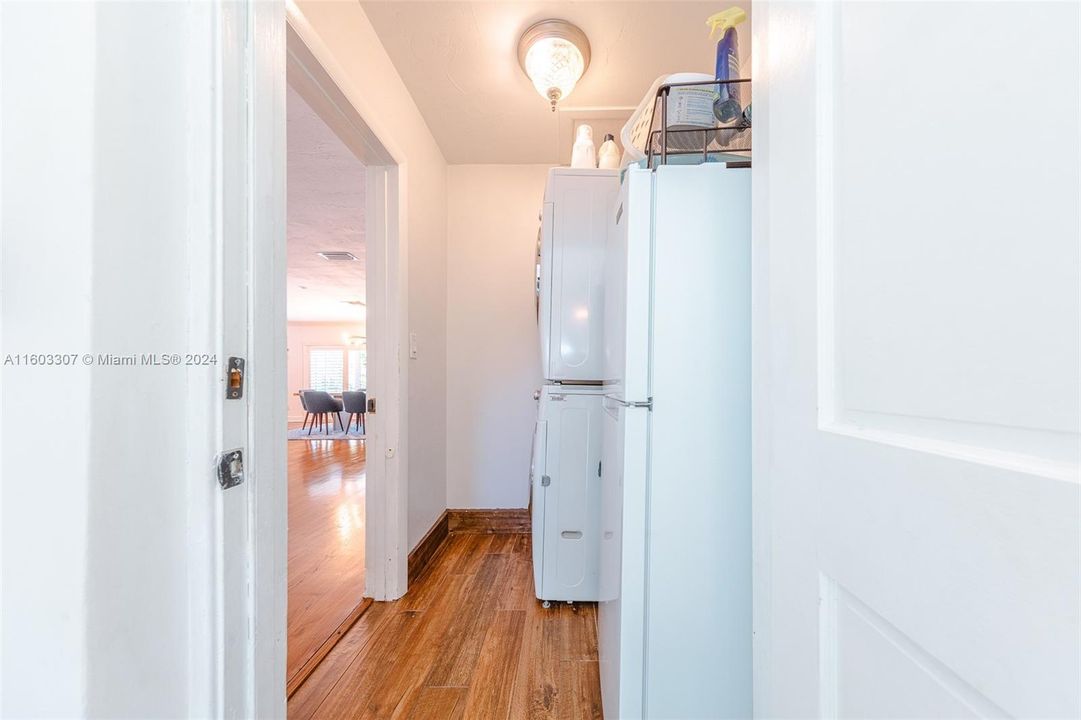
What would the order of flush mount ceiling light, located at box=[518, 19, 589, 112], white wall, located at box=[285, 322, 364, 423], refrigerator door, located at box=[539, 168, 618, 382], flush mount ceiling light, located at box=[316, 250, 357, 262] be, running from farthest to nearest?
white wall, located at box=[285, 322, 364, 423] → flush mount ceiling light, located at box=[316, 250, 357, 262] → refrigerator door, located at box=[539, 168, 618, 382] → flush mount ceiling light, located at box=[518, 19, 589, 112]

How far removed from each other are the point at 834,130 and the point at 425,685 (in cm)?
177

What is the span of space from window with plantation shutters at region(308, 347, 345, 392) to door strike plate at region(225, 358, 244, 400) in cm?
1106

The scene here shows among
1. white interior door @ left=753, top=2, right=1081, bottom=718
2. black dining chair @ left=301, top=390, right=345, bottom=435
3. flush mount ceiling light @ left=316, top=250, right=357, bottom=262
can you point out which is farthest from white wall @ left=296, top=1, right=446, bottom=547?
black dining chair @ left=301, top=390, right=345, bottom=435

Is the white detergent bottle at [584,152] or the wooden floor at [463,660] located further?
the white detergent bottle at [584,152]

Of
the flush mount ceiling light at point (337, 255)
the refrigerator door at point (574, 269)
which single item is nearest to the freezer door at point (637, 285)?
the refrigerator door at point (574, 269)

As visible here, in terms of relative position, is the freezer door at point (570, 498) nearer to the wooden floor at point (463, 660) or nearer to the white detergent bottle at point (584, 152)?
the wooden floor at point (463, 660)

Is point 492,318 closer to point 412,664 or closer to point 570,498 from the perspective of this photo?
point 570,498

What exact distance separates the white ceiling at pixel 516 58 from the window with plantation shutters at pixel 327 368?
9.58 meters

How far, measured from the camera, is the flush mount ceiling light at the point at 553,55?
1624mm

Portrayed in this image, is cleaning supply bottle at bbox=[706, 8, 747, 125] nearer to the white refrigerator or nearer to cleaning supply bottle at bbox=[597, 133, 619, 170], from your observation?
the white refrigerator

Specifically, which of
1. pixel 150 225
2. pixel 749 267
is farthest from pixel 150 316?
pixel 749 267

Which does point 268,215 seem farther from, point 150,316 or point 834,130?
point 834,130

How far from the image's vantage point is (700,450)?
0.95 meters

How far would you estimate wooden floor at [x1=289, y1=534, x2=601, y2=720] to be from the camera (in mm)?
1303
